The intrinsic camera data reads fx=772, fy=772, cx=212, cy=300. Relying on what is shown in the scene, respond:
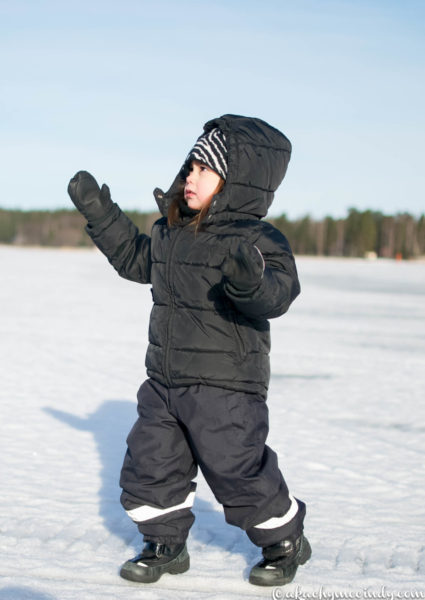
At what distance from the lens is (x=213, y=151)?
2746 millimetres

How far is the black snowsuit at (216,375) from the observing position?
2596 mm

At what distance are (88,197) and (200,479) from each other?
70.9 inches

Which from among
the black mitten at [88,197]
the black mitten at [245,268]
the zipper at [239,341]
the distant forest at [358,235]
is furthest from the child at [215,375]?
the distant forest at [358,235]

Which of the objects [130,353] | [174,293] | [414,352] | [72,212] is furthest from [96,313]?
[72,212]

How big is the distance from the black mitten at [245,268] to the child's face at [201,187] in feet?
1.43

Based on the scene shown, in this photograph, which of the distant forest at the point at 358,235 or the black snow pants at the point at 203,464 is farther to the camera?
the distant forest at the point at 358,235

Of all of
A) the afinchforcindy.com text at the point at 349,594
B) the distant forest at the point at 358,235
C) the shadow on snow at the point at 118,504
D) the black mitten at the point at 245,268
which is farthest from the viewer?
the distant forest at the point at 358,235

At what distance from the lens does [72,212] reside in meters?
115

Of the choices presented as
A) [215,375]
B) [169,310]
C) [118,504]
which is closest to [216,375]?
[215,375]

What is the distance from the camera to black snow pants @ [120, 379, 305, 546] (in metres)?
2.58

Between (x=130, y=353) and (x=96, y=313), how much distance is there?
4450 millimetres

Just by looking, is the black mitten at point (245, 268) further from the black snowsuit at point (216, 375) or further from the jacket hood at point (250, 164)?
the jacket hood at point (250, 164)

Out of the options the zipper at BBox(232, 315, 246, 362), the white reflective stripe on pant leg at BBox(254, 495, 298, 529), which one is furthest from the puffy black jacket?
the white reflective stripe on pant leg at BBox(254, 495, 298, 529)

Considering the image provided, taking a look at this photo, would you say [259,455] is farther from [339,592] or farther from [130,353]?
[130,353]
